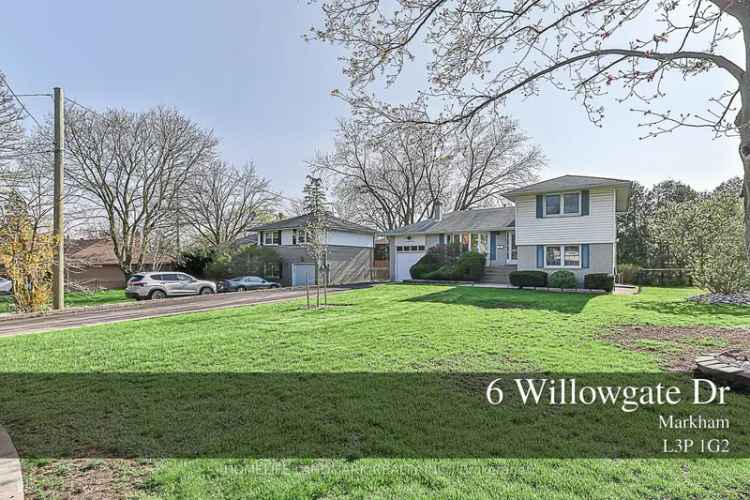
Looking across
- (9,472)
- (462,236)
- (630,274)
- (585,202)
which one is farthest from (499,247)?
(9,472)

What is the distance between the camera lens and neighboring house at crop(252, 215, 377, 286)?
91.4 feet

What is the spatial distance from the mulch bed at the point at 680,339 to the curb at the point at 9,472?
6756mm

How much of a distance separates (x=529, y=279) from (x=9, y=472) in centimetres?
1865

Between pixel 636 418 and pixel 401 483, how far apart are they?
246cm

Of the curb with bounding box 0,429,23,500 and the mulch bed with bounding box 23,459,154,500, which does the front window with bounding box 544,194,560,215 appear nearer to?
the mulch bed with bounding box 23,459,154,500

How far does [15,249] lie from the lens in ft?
42.2

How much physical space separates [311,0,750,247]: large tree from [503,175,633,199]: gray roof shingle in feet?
43.5

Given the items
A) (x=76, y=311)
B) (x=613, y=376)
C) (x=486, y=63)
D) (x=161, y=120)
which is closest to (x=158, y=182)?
(x=161, y=120)

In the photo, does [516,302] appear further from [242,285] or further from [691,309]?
[242,285]

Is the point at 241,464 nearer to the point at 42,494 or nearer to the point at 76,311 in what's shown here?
the point at 42,494

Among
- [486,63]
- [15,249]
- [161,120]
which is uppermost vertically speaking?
[161,120]

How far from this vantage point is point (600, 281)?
16891 mm

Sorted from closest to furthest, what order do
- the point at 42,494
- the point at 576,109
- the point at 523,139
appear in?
1. the point at 42,494
2. the point at 576,109
3. the point at 523,139

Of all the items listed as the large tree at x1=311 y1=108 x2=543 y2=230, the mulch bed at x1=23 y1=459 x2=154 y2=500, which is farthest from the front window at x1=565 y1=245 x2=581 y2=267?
the mulch bed at x1=23 y1=459 x2=154 y2=500
